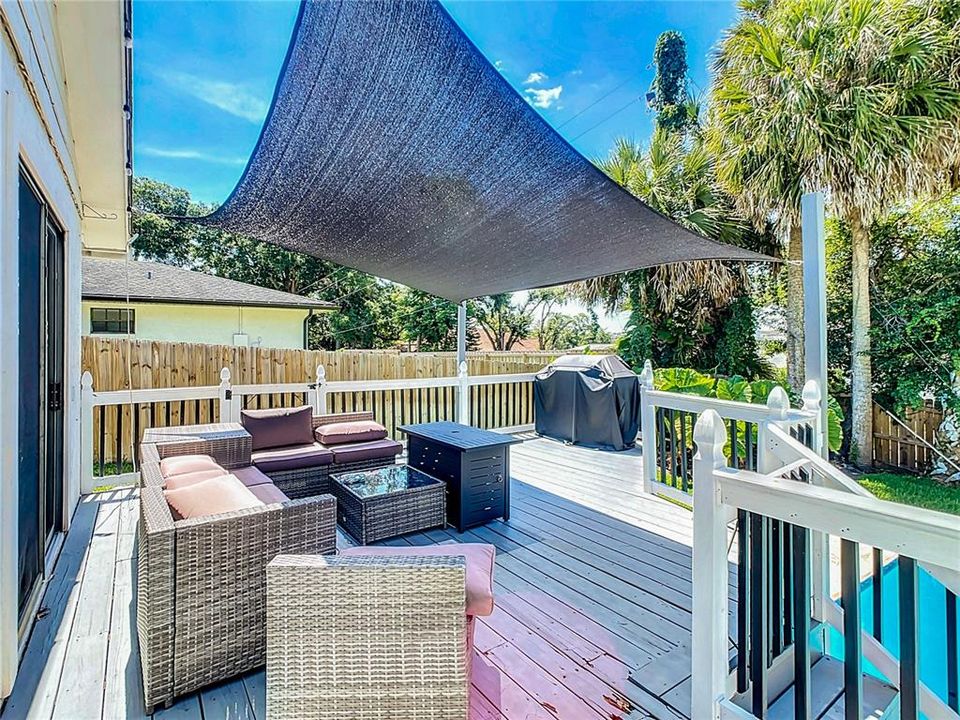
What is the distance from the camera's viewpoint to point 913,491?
6.17 m

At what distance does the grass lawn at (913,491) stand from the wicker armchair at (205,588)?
6.39 metres

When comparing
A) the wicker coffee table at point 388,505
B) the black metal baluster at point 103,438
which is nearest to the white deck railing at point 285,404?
the black metal baluster at point 103,438

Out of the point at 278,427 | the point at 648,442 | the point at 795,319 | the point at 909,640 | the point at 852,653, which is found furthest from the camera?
the point at 795,319

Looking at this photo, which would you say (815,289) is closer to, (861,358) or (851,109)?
(851,109)

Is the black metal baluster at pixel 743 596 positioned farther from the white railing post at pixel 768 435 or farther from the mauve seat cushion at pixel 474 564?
the mauve seat cushion at pixel 474 564

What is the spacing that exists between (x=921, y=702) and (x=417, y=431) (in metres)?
3.52

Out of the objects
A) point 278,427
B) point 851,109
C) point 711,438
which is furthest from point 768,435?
point 851,109

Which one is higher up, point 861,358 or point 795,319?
point 795,319

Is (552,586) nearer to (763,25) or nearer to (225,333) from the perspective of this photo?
(763,25)

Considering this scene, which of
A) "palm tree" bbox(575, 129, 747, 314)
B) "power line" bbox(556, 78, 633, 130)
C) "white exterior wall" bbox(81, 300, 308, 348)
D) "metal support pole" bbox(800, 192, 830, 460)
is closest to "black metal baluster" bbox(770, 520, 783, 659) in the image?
"metal support pole" bbox(800, 192, 830, 460)

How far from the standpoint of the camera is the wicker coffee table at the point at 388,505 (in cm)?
360

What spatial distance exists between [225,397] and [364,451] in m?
2.06

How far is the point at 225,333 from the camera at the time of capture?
10.7 m

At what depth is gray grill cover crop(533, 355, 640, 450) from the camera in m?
6.73
